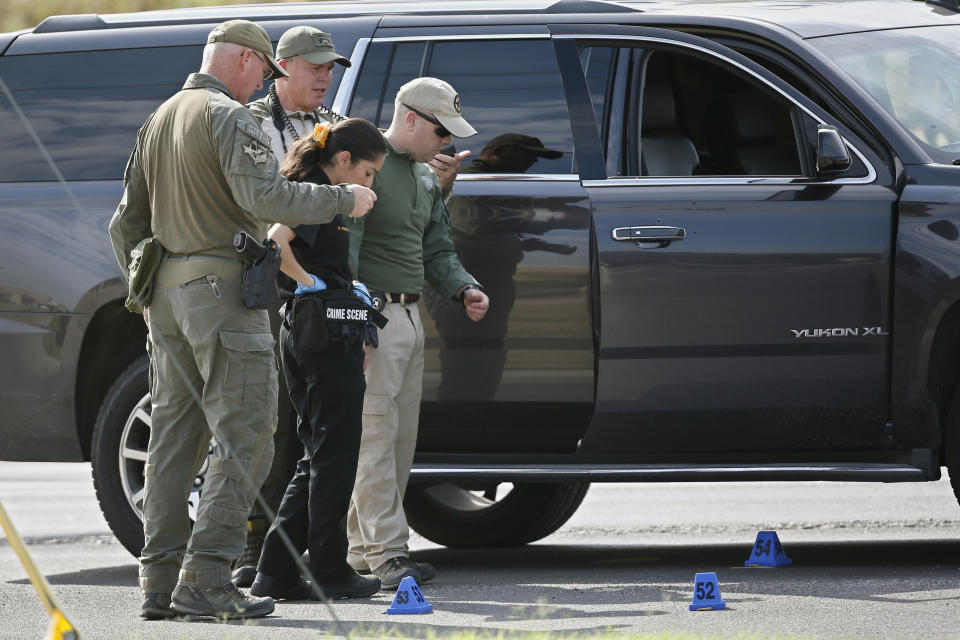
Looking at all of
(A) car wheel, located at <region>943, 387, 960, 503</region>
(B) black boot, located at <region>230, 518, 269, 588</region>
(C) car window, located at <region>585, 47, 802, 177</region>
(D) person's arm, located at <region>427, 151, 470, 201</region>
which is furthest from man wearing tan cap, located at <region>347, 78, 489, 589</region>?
(A) car wheel, located at <region>943, 387, 960, 503</region>

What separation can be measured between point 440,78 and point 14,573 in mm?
2628

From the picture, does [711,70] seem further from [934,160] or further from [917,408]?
[917,408]

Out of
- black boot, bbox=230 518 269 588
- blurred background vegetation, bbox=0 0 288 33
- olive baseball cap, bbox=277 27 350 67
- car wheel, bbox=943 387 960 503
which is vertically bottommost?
blurred background vegetation, bbox=0 0 288 33

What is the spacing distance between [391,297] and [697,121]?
4.98 ft

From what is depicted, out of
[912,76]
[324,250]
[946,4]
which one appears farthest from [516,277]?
[946,4]

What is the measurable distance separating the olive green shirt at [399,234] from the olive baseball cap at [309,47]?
0.39 metres

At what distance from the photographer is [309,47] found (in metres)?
5.82

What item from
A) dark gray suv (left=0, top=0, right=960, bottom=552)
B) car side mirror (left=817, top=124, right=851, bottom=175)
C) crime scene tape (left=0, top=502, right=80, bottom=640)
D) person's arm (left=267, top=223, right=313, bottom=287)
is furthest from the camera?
dark gray suv (left=0, top=0, right=960, bottom=552)

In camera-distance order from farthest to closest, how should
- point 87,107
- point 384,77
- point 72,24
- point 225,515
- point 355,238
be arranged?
point 72,24
point 87,107
point 384,77
point 355,238
point 225,515

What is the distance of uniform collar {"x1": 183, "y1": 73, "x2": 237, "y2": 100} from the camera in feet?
16.6

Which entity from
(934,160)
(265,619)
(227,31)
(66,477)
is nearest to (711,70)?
(934,160)

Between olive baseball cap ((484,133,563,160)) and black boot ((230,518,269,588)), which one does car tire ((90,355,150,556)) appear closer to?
black boot ((230,518,269,588))

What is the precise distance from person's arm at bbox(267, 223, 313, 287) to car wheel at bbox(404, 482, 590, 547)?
2.15 metres

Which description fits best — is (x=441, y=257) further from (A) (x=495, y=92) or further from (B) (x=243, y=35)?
(B) (x=243, y=35)
